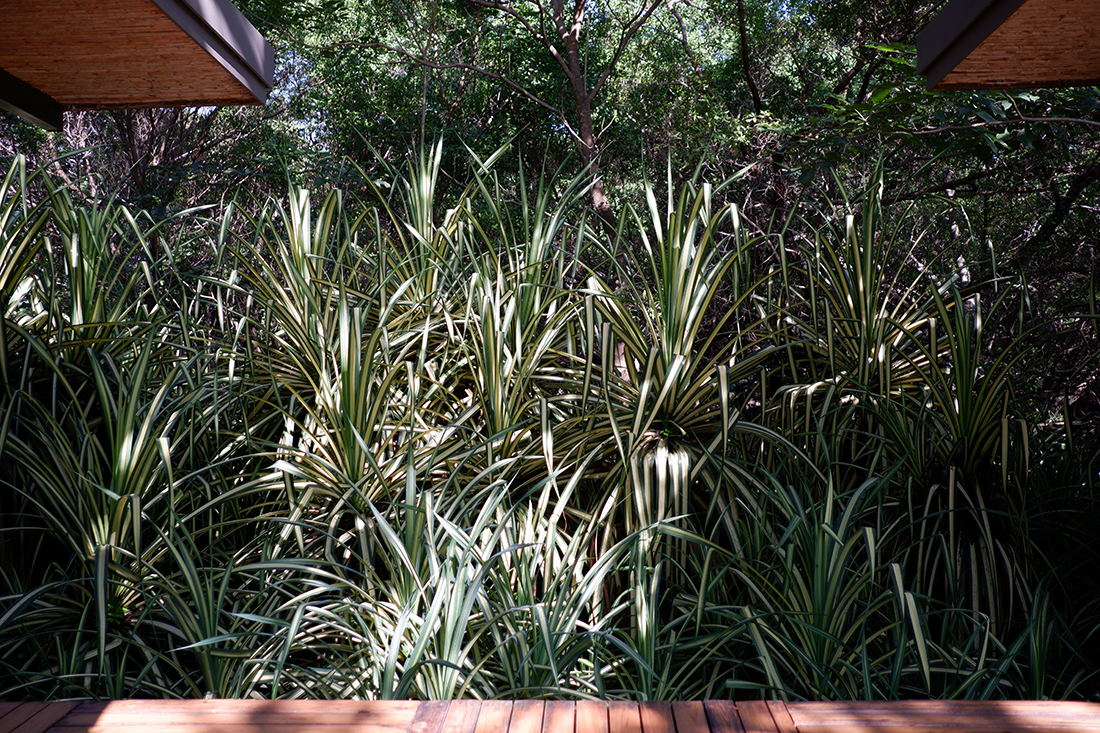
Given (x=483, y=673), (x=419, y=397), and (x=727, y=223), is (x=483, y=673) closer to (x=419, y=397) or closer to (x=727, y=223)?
(x=419, y=397)

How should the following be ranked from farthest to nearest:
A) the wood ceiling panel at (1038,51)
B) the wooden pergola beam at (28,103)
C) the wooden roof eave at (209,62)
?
the wooden pergola beam at (28,103) → the wooden roof eave at (209,62) → the wood ceiling panel at (1038,51)

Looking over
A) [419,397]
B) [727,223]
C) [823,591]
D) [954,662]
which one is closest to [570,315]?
[419,397]

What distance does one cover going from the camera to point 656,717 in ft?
3.93

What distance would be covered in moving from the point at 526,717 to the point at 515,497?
3.14ft

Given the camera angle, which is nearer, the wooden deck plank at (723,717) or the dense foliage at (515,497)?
the wooden deck plank at (723,717)

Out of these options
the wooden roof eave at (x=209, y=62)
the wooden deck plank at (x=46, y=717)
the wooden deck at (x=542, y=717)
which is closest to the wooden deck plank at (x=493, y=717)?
the wooden deck at (x=542, y=717)

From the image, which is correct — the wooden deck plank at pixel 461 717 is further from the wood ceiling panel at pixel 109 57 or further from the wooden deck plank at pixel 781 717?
the wood ceiling panel at pixel 109 57

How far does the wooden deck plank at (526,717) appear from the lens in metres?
1.17

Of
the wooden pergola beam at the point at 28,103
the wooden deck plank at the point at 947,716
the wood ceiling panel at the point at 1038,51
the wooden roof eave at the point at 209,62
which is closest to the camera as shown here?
the wooden deck plank at the point at 947,716

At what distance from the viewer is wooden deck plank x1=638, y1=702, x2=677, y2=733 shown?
116cm

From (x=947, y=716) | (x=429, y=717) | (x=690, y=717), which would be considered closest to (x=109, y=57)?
(x=429, y=717)

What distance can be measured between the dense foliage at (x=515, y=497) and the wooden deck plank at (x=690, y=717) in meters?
0.28

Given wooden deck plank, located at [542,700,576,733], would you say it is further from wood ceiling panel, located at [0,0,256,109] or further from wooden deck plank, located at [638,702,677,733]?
wood ceiling panel, located at [0,0,256,109]

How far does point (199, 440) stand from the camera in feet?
7.02
